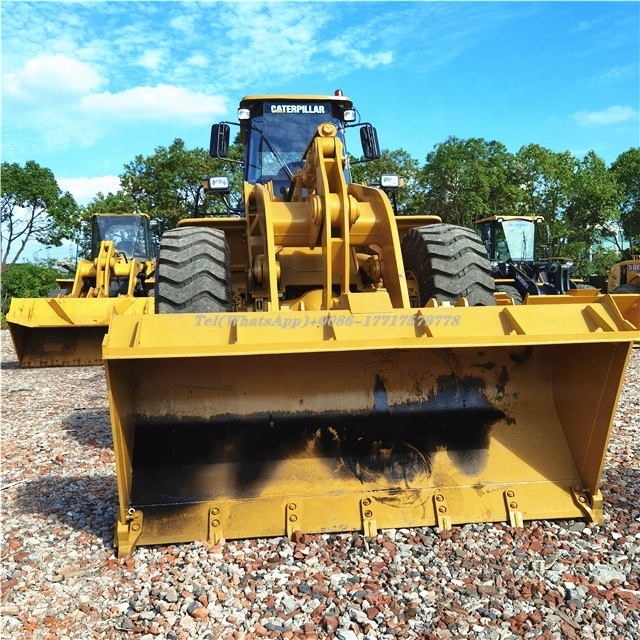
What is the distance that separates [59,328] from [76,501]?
19.5ft

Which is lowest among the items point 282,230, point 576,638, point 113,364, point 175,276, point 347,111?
point 576,638

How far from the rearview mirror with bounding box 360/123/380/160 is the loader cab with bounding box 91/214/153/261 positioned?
30.8 feet

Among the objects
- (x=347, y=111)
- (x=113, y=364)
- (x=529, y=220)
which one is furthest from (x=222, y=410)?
(x=529, y=220)

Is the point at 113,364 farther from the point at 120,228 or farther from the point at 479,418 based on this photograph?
the point at 120,228

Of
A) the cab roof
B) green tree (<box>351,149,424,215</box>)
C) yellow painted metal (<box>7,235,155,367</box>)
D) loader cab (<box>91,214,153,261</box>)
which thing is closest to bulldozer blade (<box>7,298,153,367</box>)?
yellow painted metal (<box>7,235,155,367</box>)

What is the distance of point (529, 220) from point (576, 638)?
1623cm

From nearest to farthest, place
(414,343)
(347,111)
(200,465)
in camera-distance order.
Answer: (414,343) < (200,465) < (347,111)

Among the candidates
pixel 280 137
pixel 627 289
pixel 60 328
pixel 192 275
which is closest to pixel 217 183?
pixel 280 137

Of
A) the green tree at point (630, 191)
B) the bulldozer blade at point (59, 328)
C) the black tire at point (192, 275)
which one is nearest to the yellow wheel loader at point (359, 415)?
the black tire at point (192, 275)

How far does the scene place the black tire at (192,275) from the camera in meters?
4.23

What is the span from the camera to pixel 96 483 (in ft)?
13.4

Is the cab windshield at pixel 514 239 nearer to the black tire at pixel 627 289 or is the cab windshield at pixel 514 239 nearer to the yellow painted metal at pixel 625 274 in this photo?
the yellow painted metal at pixel 625 274

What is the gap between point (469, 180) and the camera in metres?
31.2

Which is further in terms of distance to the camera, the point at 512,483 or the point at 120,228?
the point at 120,228
